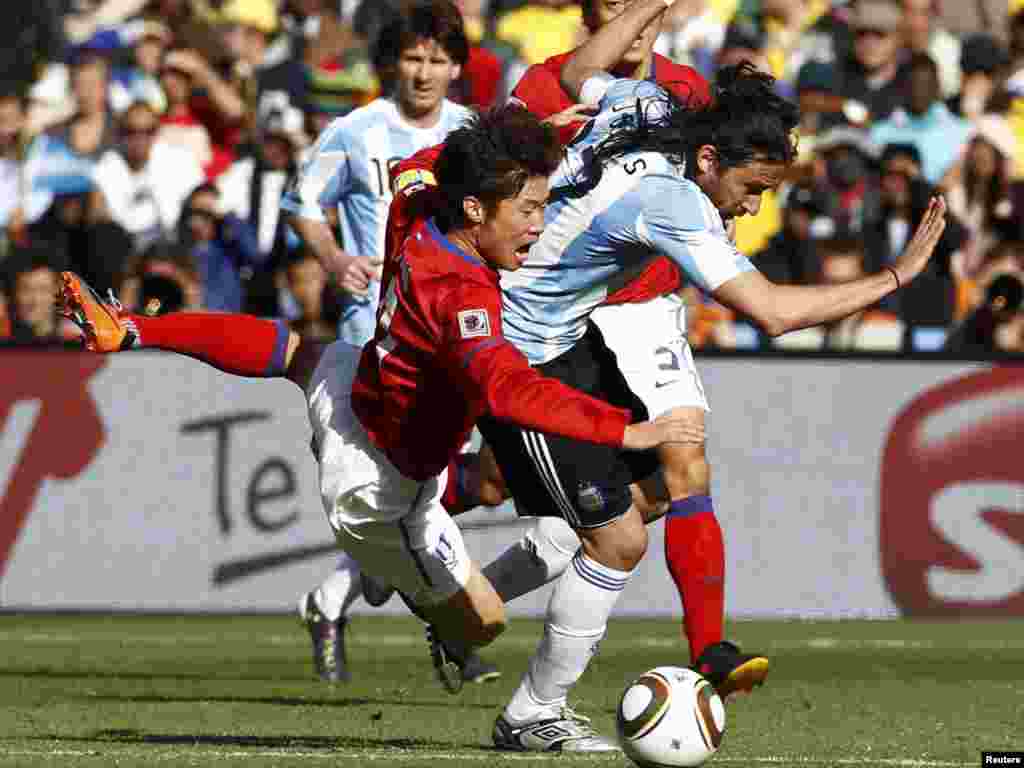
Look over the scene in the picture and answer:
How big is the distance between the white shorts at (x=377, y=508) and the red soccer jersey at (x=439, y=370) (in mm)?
80

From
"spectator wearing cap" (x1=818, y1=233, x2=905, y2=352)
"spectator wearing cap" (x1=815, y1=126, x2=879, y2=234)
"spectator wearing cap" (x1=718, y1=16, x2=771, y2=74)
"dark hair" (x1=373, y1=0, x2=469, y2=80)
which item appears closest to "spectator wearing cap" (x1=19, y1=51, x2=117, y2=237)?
"spectator wearing cap" (x1=718, y1=16, x2=771, y2=74)

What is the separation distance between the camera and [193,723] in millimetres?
7770

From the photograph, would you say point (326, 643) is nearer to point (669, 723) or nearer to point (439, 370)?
point (439, 370)

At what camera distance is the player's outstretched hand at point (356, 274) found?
908 centimetres

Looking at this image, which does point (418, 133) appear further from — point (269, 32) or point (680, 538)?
point (269, 32)

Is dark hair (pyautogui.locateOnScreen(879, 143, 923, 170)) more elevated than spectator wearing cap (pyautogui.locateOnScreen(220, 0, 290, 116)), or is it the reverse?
dark hair (pyautogui.locateOnScreen(879, 143, 923, 170))

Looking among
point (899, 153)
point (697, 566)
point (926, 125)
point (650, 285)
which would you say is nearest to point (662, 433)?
point (697, 566)

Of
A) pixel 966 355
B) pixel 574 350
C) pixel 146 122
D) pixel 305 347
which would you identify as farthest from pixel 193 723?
pixel 146 122

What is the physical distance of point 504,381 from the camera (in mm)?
6172

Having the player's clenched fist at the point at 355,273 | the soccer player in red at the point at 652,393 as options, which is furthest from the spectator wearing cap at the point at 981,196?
the soccer player in red at the point at 652,393

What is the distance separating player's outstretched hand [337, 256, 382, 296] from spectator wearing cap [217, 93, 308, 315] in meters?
4.42

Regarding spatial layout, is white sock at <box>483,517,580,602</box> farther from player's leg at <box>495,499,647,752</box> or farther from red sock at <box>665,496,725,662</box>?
player's leg at <box>495,499,647,752</box>

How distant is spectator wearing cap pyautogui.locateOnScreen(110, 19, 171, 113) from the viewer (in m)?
16.6

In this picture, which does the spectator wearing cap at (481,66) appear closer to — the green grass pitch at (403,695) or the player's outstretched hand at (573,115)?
the green grass pitch at (403,695)
